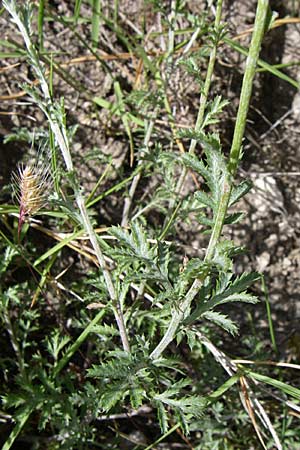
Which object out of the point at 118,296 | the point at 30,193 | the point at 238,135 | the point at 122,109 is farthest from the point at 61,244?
the point at 238,135

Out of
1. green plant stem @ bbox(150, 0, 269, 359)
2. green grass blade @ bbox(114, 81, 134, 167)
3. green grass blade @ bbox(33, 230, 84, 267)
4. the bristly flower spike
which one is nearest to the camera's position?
green plant stem @ bbox(150, 0, 269, 359)

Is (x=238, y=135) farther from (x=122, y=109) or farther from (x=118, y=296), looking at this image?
(x=122, y=109)

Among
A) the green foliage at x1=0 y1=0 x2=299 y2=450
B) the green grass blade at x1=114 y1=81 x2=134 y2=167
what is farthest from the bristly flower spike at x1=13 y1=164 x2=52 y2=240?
the green grass blade at x1=114 y1=81 x2=134 y2=167

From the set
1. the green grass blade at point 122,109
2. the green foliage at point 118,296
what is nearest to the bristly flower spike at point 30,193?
the green foliage at point 118,296

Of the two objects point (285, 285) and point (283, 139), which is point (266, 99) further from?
point (285, 285)

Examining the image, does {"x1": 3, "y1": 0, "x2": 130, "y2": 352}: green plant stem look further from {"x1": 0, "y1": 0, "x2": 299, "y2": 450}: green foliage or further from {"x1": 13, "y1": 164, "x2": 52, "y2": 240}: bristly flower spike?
{"x1": 13, "y1": 164, "x2": 52, "y2": 240}: bristly flower spike

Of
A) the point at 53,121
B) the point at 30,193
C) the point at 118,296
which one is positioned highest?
the point at 53,121

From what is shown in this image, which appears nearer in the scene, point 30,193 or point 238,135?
point 238,135

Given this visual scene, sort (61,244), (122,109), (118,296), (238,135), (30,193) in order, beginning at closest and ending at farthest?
(238,135)
(30,193)
(118,296)
(61,244)
(122,109)

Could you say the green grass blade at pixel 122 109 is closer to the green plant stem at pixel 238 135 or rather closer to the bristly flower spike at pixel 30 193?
the bristly flower spike at pixel 30 193

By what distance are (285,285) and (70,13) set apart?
195cm

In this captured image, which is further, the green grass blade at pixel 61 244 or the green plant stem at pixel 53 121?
the green grass blade at pixel 61 244

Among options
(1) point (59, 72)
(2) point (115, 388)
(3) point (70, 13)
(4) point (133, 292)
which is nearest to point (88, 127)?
(1) point (59, 72)

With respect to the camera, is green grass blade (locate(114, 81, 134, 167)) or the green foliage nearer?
the green foliage
